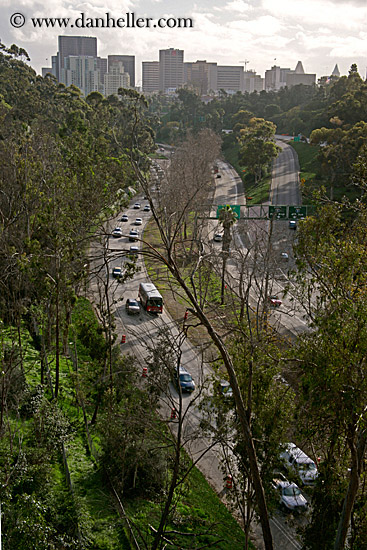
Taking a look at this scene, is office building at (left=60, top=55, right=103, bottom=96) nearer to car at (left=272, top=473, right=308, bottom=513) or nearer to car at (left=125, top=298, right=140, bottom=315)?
car at (left=125, top=298, right=140, bottom=315)

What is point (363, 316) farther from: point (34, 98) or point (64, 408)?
point (34, 98)

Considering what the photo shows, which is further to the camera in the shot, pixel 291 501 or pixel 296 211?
pixel 296 211

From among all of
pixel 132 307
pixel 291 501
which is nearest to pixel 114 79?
pixel 132 307

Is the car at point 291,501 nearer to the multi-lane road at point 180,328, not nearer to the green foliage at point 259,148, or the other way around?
the multi-lane road at point 180,328

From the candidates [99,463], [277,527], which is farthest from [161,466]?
[277,527]

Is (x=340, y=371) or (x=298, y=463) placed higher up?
(x=340, y=371)

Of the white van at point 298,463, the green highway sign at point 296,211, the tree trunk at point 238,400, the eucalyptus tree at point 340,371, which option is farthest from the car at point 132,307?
the tree trunk at point 238,400

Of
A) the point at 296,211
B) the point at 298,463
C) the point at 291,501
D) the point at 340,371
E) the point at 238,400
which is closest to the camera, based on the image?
the point at 238,400

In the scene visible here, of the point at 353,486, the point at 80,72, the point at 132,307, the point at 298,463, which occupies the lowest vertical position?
the point at 132,307

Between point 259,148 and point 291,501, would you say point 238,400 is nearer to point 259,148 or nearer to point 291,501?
point 291,501
